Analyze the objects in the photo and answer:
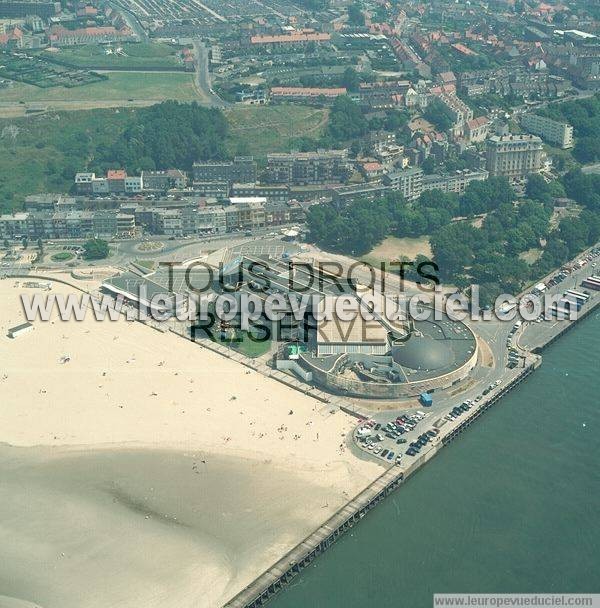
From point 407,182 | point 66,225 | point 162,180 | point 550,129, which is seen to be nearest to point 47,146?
point 162,180

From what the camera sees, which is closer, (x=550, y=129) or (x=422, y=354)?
(x=422, y=354)

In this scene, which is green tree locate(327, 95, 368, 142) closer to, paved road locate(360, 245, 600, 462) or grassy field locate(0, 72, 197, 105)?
grassy field locate(0, 72, 197, 105)

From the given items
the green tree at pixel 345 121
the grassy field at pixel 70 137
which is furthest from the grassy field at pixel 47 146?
the green tree at pixel 345 121

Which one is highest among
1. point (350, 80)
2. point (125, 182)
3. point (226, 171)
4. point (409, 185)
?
point (350, 80)

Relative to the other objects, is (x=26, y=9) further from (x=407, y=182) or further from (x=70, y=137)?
(x=407, y=182)

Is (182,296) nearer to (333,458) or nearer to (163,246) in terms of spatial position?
(163,246)

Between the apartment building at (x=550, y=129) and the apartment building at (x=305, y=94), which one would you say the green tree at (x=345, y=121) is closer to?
the apartment building at (x=305, y=94)

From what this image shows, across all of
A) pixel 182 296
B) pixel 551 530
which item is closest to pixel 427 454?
pixel 551 530
